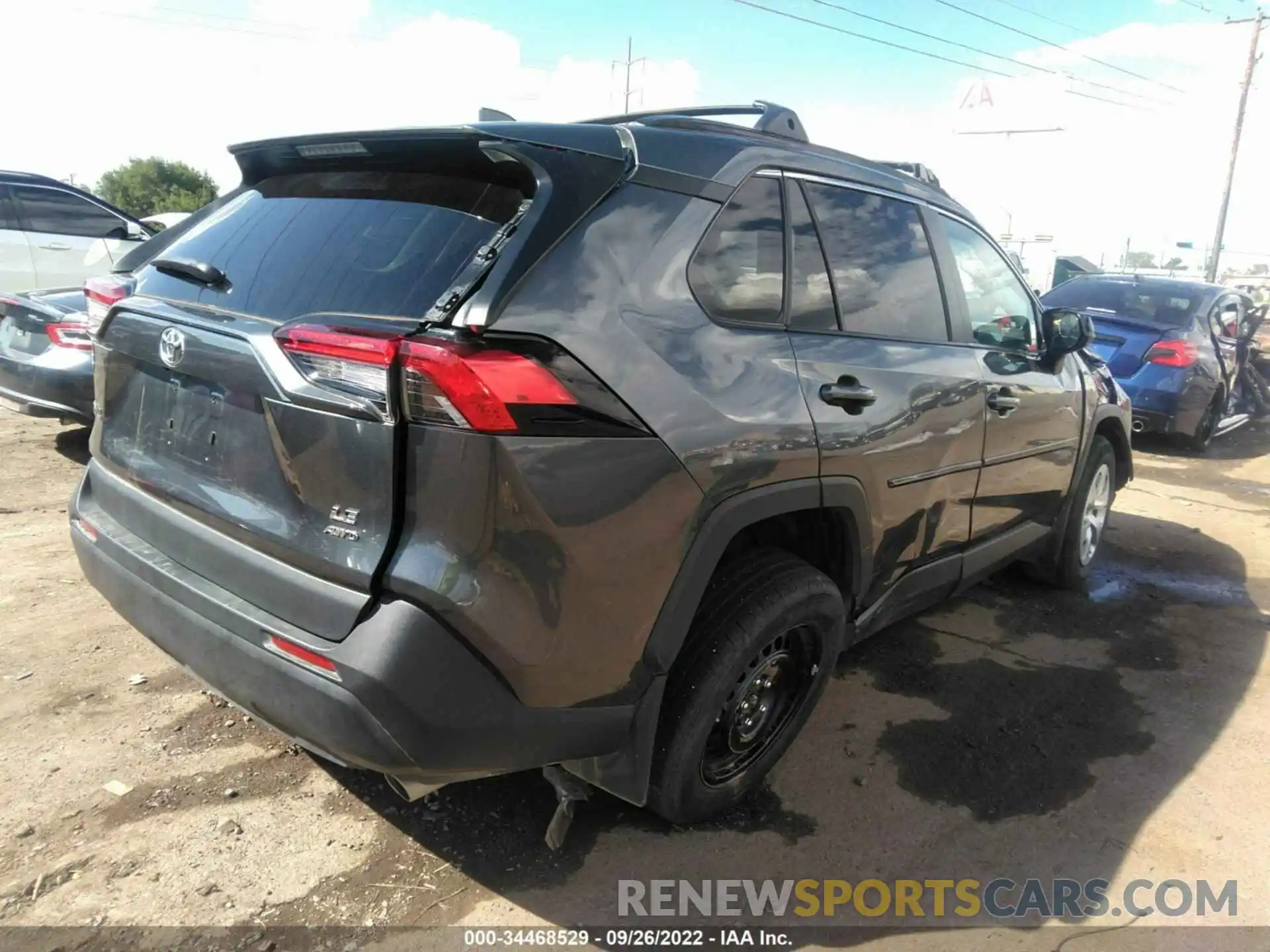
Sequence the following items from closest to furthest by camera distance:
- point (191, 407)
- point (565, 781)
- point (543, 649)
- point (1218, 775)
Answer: point (543, 649)
point (191, 407)
point (565, 781)
point (1218, 775)

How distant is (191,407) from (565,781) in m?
1.37

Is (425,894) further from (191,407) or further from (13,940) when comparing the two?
(191,407)

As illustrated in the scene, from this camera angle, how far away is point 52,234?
7953 mm

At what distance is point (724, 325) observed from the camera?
2256 millimetres

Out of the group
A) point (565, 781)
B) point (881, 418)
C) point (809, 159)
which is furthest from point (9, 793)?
point (809, 159)

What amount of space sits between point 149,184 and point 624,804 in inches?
2785

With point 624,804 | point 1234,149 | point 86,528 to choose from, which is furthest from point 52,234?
point 1234,149

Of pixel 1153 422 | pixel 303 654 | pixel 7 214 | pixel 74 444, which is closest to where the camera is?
pixel 303 654

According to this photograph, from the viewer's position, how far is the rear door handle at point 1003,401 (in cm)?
335

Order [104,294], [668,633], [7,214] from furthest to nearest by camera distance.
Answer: [7,214]
[104,294]
[668,633]

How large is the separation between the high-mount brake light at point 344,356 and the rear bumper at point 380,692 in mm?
459

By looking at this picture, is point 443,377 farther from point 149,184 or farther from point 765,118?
point 149,184

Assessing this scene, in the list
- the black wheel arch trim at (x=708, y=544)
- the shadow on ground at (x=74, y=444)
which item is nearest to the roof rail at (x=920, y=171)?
the black wheel arch trim at (x=708, y=544)

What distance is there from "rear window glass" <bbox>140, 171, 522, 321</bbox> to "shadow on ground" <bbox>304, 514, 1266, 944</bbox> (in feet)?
4.92
